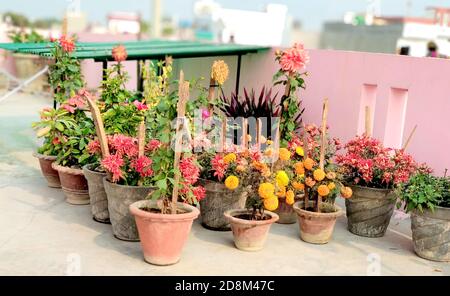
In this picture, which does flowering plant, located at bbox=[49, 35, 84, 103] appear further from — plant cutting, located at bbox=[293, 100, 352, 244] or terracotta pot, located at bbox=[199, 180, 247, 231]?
plant cutting, located at bbox=[293, 100, 352, 244]

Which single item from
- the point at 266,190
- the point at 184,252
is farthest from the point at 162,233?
the point at 266,190

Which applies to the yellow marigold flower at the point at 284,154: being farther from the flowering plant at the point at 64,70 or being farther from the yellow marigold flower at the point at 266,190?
the flowering plant at the point at 64,70

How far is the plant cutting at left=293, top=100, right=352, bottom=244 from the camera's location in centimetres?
528

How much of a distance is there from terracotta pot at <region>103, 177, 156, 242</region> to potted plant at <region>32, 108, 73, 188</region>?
143cm

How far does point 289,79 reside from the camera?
582 cm

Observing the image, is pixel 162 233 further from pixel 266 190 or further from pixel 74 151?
pixel 74 151

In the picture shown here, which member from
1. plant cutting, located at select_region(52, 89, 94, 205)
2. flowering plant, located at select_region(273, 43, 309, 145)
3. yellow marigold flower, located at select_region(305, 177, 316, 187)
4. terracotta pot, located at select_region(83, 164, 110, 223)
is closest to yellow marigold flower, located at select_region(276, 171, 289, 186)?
yellow marigold flower, located at select_region(305, 177, 316, 187)

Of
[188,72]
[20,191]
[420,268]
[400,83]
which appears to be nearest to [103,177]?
[20,191]

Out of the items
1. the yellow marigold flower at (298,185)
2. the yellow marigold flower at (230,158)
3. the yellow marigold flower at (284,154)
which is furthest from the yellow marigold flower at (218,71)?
the yellow marigold flower at (298,185)

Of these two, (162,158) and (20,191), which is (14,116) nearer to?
(20,191)

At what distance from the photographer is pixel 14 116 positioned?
39.4 feet

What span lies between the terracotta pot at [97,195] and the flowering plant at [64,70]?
1511mm

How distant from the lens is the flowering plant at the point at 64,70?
263 inches
